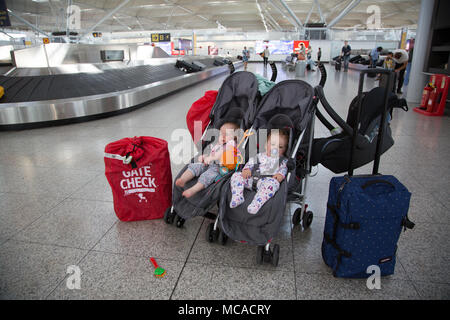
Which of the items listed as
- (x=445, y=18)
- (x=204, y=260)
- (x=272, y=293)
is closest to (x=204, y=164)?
(x=204, y=260)

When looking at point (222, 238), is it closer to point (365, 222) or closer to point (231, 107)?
point (365, 222)

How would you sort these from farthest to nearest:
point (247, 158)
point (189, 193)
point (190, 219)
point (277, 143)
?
point (190, 219) < point (247, 158) < point (277, 143) < point (189, 193)

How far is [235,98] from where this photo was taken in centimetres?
314

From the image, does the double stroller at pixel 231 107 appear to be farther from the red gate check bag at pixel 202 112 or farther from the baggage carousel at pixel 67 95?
the baggage carousel at pixel 67 95

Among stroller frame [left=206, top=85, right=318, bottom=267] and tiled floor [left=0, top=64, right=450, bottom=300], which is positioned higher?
stroller frame [left=206, top=85, right=318, bottom=267]

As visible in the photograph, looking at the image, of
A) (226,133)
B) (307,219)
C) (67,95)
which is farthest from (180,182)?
(67,95)

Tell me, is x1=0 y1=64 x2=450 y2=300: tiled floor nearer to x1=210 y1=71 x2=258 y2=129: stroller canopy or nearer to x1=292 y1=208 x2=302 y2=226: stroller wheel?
x1=292 y1=208 x2=302 y2=226: stroller wheel

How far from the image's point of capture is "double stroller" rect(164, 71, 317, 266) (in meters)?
2.14

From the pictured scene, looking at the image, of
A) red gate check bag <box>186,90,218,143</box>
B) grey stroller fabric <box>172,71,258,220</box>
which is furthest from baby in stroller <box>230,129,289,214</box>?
red gate check bag <box>186,90,218,143</box>

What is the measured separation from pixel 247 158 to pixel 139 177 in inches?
39.7

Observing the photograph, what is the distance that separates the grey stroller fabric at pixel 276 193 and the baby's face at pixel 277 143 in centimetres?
5

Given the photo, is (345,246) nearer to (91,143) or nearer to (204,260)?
(204,260)

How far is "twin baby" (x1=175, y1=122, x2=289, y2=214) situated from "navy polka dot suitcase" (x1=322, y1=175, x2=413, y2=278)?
0.49 meters

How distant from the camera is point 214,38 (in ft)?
148
